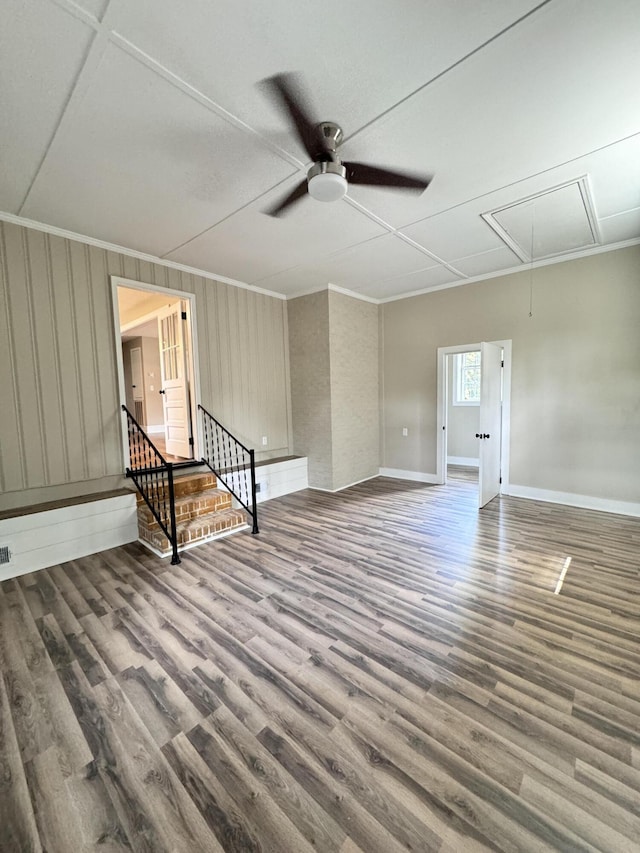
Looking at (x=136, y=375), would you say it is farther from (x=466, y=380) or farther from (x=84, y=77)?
(x=466, y=380)

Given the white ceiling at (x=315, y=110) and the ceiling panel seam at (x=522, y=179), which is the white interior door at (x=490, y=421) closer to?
the white ceiling at (x=315, y=110)

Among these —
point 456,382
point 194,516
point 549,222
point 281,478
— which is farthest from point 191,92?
point 456,382

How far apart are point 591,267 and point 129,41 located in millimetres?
4908

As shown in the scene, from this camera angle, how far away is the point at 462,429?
7.01m

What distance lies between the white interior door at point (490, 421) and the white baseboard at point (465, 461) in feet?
6.35

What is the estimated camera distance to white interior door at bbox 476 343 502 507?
446 cm

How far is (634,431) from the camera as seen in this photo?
400cm

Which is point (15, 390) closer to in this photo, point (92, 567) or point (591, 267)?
point (92, 567)

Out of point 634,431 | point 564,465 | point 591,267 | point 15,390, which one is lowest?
point 564,465

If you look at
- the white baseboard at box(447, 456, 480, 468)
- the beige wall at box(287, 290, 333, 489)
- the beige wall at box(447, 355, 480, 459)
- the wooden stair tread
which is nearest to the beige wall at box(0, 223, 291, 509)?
the wooden stair tread

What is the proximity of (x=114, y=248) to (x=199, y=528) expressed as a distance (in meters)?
3.18

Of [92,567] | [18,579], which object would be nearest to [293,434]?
[92,567]

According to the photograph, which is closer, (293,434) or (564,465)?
(564,465)

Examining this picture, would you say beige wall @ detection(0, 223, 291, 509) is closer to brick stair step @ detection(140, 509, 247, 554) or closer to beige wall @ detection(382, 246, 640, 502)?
brick stair step @ detection(140, 509, 247, 554)
